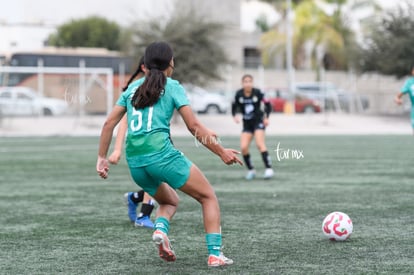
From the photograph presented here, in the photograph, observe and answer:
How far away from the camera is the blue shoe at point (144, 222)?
908 cm

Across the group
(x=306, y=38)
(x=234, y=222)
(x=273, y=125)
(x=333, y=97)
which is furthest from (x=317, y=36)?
(x=234, y=222)

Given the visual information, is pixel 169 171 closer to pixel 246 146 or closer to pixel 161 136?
pixel 161 136

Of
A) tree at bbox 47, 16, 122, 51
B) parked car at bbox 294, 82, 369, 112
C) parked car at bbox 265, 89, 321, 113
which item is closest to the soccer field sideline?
parked car at bbox 294, 82, 369, 112

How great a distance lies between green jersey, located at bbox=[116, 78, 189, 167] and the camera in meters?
6.40

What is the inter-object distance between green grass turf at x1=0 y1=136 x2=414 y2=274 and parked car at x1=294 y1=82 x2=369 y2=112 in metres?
26.0

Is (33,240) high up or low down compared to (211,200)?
down

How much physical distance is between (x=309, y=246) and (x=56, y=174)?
9.39 m

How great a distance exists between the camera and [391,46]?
43406 mm

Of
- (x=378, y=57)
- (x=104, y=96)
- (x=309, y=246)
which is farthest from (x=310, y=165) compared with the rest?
(x=378, y=57)

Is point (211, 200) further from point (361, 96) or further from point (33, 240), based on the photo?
point (361, 96)

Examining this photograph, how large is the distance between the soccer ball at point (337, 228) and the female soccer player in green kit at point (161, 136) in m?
1.71

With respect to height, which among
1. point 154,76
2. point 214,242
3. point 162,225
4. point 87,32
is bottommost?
point 214,242

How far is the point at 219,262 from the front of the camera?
667 centimetres

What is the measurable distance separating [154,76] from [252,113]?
842 centimetres
